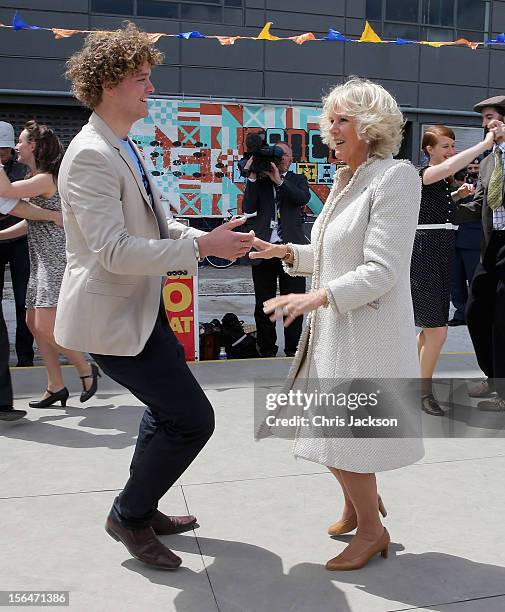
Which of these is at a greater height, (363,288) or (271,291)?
(363,288)

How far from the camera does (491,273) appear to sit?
195 inches

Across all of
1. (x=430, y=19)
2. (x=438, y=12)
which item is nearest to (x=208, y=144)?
(x=430, y=19)

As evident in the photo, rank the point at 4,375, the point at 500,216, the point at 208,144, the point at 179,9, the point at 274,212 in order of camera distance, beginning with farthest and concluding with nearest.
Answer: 1. the point at 179,9
2. the point at 208,144
3. the point at 274,212
4. the point at 500,216
5. the point at 4,375

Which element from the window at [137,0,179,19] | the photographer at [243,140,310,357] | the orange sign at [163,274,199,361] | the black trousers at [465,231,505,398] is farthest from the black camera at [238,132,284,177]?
the window at [137,0,179,19]

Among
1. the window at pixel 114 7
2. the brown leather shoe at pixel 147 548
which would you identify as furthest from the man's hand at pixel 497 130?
the window at pixel 114 7

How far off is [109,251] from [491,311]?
3.36 meters

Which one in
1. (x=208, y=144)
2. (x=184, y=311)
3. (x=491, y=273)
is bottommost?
(x=184, y=311)

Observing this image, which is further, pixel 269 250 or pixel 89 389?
pixel 89 389

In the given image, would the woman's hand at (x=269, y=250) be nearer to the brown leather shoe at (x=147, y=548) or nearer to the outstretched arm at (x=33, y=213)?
the brown leather shoe at (x=147, y=548)

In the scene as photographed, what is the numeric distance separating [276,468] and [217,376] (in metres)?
2.22

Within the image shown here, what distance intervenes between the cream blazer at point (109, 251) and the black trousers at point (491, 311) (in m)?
2.84

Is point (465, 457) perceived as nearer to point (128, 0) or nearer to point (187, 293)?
point (187, 293)

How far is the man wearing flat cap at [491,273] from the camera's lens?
4840mm

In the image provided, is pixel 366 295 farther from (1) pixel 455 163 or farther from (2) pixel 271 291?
(2) pixel 271 291
